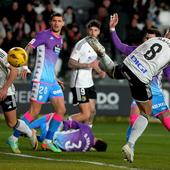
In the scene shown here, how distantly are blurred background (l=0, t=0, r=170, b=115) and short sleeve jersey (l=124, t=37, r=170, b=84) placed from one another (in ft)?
32.3

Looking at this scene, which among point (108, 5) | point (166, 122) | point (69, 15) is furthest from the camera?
point (108, 5)

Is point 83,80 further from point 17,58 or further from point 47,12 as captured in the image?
point 47,12

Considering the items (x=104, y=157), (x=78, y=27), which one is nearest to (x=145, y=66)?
(x=104, y=157)

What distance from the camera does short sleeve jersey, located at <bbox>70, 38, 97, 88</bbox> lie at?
16281 millimetres

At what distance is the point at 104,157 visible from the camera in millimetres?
13133

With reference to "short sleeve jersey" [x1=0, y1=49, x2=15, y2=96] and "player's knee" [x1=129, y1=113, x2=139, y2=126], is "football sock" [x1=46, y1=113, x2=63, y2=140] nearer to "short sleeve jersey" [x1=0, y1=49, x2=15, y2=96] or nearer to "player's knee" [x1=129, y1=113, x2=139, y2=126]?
"player's knee" [x1=129, y1=113, x2=139, y2=126]

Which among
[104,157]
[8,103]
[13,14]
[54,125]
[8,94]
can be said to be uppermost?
[13,14]

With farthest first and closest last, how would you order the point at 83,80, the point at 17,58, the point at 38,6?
1. the point at 38,6
2. the point at 83,80
3. the point at 17,58

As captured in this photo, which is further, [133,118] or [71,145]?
[133,118]

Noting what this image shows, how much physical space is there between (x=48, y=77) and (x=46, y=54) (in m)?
0.39

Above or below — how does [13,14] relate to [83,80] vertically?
above

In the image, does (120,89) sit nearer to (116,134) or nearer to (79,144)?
(116,134)

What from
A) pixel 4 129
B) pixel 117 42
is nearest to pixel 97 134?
pixel 4 129

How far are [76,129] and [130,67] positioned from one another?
242cm
